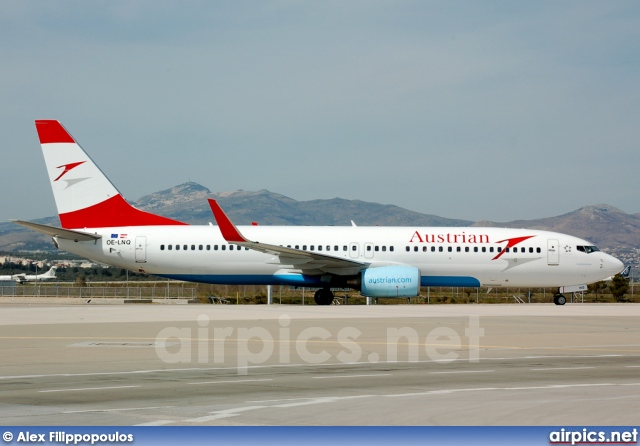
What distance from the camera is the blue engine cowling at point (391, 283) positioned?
120 ft

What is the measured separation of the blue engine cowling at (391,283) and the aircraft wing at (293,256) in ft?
3.57

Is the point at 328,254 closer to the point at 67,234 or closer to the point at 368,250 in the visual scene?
the point at 368,250

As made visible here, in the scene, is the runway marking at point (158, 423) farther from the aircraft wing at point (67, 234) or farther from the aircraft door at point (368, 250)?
the aircraft door at point (368, 250)

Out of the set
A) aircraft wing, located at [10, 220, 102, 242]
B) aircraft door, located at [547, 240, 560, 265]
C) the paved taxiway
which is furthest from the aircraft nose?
aircraft wing, located at [10, 220, 102, 242]

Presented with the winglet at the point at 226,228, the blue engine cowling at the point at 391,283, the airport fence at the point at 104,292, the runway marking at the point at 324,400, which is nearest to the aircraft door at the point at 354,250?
the blue engine cowling at the point at 391,283

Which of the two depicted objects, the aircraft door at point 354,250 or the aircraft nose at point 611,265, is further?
the aircraft nose at point 611,265

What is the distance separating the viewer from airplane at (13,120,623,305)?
38.7 meters

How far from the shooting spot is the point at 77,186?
1542 inches

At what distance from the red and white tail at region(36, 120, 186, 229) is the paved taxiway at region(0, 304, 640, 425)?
14338 millimetres

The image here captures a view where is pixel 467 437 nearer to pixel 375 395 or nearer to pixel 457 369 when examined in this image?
pixel 375 395

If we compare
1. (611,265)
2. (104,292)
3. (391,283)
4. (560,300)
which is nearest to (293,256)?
(391,283)

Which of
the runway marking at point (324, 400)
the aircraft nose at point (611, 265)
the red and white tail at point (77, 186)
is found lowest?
the runway marking at point (324, 400)

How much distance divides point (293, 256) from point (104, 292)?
22243mm

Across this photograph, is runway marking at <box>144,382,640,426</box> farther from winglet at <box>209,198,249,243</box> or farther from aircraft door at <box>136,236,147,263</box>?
aircraft door at <box>136,236,147,263</box>
